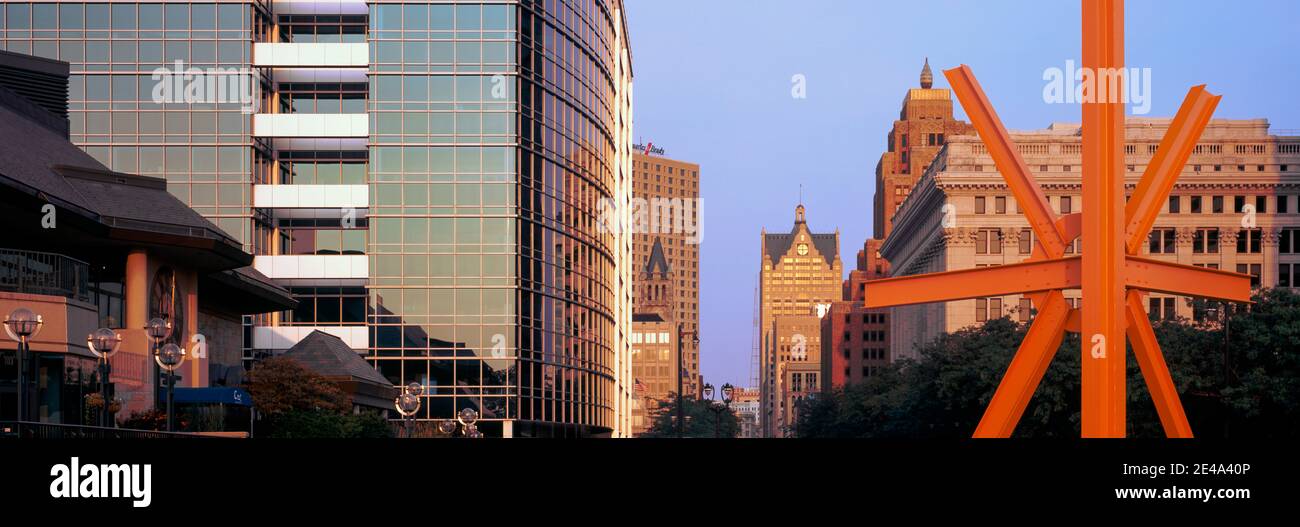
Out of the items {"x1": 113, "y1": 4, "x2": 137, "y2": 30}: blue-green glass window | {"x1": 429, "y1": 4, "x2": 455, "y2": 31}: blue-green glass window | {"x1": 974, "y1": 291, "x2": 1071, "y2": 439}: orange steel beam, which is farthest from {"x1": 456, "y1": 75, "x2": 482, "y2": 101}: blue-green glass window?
{"x1": 974, "y1": 291, "x2": 1071, "y2": 439}: orange steel beam

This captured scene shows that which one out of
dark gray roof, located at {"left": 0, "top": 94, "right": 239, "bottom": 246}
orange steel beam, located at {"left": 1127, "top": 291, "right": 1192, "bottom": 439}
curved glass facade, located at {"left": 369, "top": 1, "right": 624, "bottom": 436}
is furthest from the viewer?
curved glass facade, located at {"left": 369, "top": 1, "right": 624, "bottom": 436}

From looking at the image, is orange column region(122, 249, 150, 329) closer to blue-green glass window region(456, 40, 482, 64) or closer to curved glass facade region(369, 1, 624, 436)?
curved glass facade region(369, 1, 624, 436)

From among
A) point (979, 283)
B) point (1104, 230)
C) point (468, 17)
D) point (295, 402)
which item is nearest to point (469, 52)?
point (468, 17)

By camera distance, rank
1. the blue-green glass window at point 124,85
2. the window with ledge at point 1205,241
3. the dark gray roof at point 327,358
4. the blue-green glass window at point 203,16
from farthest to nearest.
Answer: the window with ledge at point 1205,241, the blue-green glass window at point 203,16, the blue-green glass window at point 124,85, the dark gray roof at point 327,358

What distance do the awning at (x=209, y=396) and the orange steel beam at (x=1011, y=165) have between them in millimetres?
26172

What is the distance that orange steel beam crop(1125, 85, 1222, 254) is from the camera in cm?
2923

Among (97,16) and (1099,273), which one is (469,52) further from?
(1099,273)

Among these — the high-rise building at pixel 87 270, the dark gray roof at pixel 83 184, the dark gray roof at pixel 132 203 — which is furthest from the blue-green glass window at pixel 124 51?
the dark gray roof at pixel 132 203

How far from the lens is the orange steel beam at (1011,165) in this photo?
30.6 m

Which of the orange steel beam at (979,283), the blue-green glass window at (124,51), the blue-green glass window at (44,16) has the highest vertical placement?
the blue-green glass window at (44,16)

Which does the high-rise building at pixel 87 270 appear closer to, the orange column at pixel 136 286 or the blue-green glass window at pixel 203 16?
the orange column at pixel 136 286

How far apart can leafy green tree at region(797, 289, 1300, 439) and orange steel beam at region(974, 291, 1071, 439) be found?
20.9 metres

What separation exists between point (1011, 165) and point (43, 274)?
25.3 metres

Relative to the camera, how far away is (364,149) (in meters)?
79.2
